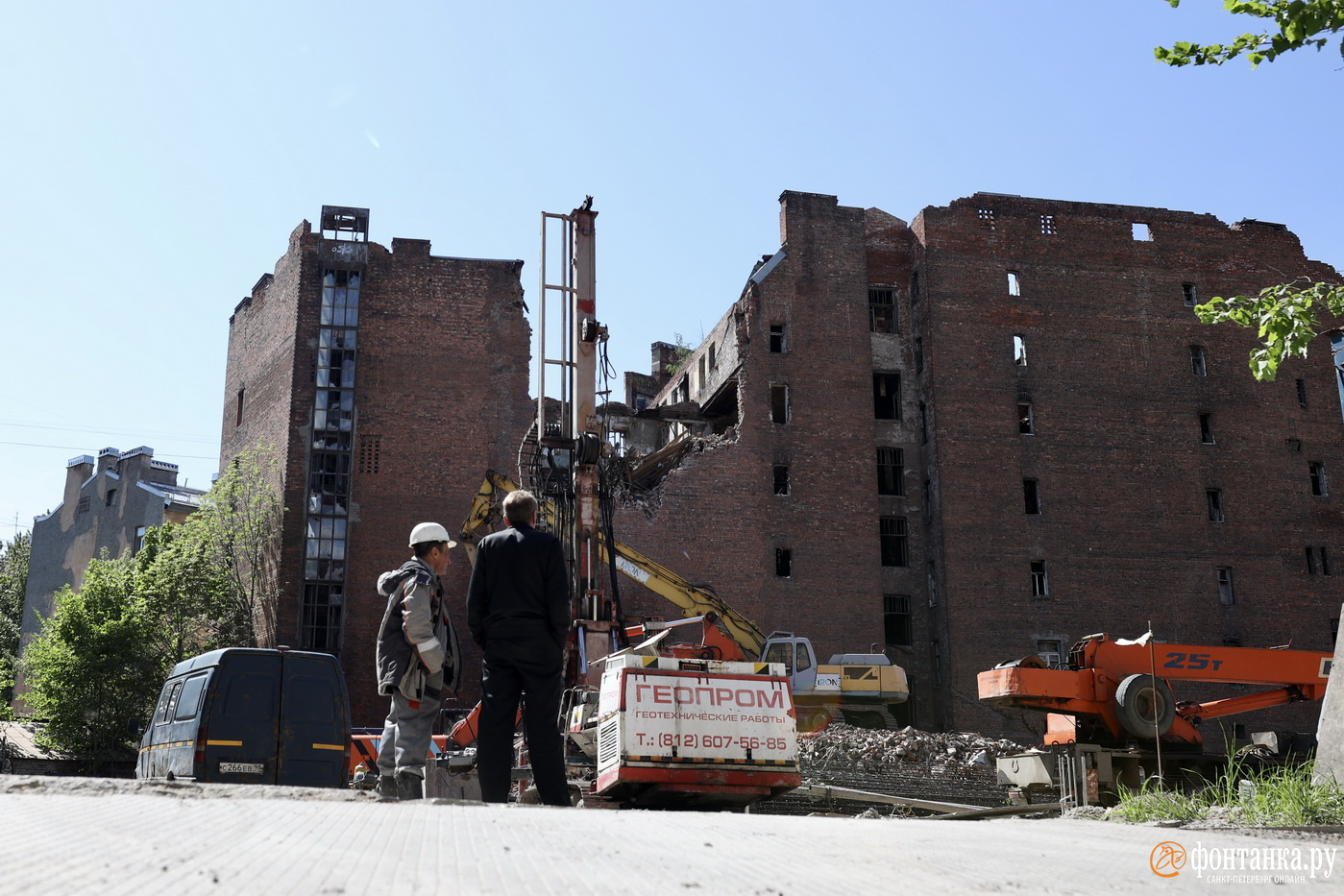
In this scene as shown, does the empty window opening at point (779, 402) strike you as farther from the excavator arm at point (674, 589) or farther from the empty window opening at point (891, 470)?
the excavator arm at point (674, 589)

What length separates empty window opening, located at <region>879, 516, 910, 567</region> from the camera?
3625 cm

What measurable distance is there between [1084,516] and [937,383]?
604 centimetres

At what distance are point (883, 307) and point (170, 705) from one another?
96.7 ft

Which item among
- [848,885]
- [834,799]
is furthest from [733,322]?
[848,885]

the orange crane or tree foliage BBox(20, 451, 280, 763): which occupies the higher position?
tree foliage BBox(20, 451, 280, 763)

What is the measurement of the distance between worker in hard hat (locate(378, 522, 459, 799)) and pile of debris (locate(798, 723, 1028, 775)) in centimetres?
1374

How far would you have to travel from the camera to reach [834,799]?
46.0ft

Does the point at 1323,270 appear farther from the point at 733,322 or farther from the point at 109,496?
the point at 109,496

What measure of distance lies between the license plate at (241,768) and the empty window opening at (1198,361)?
3438 centimetres

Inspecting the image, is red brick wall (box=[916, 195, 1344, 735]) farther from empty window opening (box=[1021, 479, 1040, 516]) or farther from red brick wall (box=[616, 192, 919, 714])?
red brick wall (box=[616, 192, 919, 714])

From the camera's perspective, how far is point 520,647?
729cm

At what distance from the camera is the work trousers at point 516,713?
23.6 feet

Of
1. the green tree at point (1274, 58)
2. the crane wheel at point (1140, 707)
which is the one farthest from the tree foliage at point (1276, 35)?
the crane wheel at point (1140, 707)

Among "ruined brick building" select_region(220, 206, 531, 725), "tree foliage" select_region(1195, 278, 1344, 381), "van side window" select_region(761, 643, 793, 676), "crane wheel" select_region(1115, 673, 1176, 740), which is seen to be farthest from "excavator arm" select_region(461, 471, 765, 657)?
"tree foliage" select_region(1195, 278, 1344, 381)
